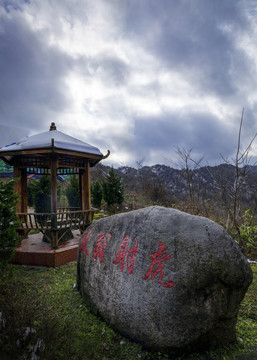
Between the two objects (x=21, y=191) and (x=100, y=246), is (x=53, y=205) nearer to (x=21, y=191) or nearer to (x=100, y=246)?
(x=21, y=191)

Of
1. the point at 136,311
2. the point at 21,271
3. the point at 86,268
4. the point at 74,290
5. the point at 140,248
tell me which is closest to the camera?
the point at 136,311

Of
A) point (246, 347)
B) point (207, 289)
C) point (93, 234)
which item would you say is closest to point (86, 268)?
point (93, 234)

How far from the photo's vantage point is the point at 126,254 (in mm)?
2918

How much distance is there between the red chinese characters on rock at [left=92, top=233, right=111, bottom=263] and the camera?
3.31 m

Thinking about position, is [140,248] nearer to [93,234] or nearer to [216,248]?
[216,248]

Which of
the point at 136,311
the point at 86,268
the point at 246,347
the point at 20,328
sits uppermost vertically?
the point at 86,268

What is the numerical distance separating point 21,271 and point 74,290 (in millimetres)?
2076

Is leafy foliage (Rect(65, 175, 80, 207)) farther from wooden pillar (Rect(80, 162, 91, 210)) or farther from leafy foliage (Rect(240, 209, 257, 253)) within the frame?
leafy foliage (Rect(240, 209, 257, 253))

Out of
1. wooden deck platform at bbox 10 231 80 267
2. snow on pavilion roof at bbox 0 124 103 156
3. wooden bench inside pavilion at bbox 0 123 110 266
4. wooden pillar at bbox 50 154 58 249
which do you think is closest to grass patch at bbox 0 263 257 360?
wooden deck platform at bbox 10 231 80 267

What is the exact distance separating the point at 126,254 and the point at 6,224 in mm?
2978

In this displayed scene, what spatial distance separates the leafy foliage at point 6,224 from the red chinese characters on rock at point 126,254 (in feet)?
8.76

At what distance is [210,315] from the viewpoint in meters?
2.45

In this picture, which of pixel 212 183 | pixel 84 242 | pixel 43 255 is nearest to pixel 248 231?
pixel 212 183

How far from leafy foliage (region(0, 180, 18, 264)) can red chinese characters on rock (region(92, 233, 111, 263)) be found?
6.95 ft
